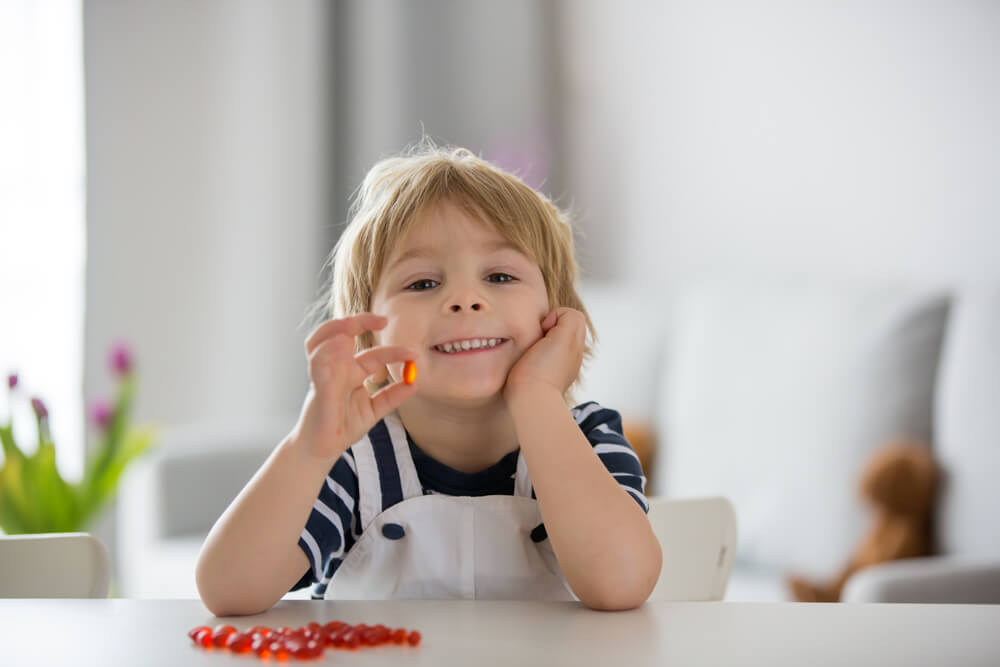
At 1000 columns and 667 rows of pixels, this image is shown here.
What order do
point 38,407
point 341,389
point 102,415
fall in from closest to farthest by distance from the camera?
point 341,389 < point 38,407 < point 102,415

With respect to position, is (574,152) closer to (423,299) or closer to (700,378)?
(700,378)

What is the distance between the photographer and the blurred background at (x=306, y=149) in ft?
7.43

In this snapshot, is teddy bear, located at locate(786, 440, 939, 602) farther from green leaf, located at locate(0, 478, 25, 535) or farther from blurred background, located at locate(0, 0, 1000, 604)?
green leaf, located at locate(0, 478, 25, 535)

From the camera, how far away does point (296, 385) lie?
301cm

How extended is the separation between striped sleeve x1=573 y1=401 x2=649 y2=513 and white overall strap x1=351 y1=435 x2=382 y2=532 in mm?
196

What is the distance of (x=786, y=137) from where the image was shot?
2.19 metres

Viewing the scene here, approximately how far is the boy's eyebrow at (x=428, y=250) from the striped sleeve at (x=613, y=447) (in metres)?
0.17

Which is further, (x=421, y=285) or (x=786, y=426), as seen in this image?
(x=786, y=426)

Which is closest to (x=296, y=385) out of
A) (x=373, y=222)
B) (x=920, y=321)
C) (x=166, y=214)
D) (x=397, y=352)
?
(x=166, y=214)

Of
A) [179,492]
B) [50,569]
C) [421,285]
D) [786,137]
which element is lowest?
[179,492]

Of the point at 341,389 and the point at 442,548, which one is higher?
the point at 341,389

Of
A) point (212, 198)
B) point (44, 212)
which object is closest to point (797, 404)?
point (212, 198)

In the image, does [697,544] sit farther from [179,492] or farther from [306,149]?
[306,149]

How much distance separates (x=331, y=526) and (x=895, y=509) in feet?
3.42
